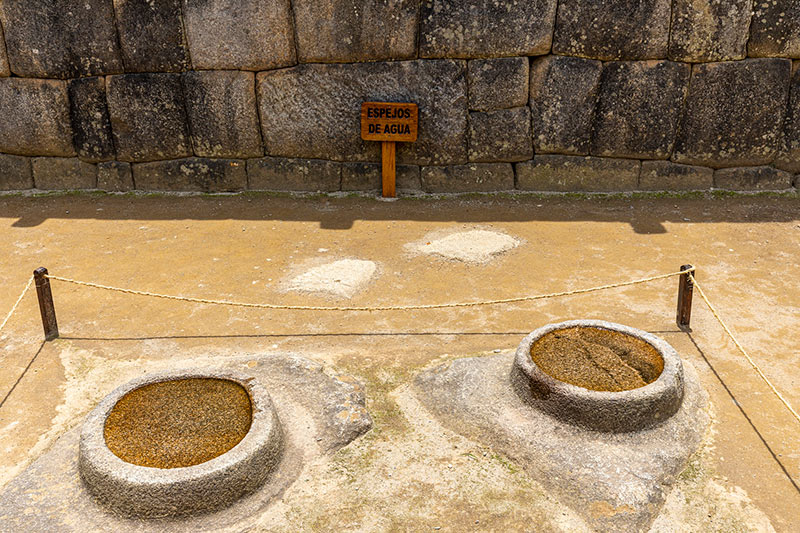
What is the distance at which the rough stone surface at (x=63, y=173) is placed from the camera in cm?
781

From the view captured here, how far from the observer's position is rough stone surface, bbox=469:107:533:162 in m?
7.33

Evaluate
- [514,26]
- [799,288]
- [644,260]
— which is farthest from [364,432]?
[514,26]

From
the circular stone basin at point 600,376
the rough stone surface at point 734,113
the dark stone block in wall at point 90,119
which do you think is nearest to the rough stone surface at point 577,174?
the rough stone surface at point 734,113

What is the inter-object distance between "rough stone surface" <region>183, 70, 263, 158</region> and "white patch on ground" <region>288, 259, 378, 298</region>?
248 centimetres

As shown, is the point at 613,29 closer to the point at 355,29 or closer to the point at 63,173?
the point at 355,29

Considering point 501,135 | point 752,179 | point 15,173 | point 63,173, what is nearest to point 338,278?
point 501,135

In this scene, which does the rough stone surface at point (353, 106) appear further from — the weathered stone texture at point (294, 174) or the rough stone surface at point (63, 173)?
the rough stone surface at point (63, 173)

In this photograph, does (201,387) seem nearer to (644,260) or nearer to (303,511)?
(303,511)

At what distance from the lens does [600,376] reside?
12.1 feet

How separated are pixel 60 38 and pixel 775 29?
25.0 feet

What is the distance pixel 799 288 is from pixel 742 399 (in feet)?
6.17

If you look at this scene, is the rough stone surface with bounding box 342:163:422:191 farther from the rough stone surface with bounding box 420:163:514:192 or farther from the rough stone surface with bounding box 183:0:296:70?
the rough stone surface with bounding box 183:0:296:70

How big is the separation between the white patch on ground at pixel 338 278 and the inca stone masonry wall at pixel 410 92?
6.76ft

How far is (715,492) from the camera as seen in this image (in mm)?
3205
